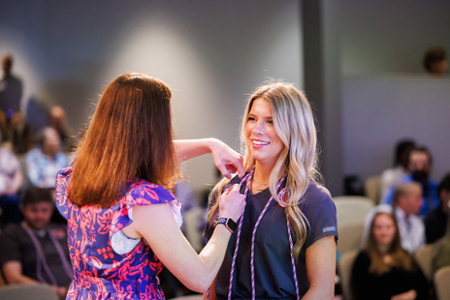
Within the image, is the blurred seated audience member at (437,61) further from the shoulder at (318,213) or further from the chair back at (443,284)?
the shoulder at (318,213)

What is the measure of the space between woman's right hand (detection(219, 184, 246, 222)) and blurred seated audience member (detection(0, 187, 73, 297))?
77.6 inches

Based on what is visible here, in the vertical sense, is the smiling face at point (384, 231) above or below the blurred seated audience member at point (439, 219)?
above

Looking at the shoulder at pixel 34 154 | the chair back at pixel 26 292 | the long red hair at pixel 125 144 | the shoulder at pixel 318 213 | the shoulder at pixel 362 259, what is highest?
the long red hair at pixel 125 144

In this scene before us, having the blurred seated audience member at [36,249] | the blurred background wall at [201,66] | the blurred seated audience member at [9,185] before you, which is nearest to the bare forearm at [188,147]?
the blurred seated audience member at [36,249]

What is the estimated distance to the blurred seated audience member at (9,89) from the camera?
17.4 ft

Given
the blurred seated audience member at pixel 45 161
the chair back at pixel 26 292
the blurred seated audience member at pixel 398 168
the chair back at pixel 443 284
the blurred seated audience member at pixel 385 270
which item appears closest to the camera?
the chair back at pixel 26 292

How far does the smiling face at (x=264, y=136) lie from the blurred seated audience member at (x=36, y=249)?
201 centimetres

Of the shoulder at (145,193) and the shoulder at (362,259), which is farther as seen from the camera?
the shoulder at (362,259)

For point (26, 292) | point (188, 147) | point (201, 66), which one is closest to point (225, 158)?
point (188, 147)

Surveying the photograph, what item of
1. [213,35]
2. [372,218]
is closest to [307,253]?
[372,218]

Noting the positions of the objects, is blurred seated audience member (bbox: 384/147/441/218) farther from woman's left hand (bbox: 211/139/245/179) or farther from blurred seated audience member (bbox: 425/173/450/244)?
woman's left hand (bbox: 211/139/245/179)

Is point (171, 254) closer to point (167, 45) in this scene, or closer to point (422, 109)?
point (167, 45)

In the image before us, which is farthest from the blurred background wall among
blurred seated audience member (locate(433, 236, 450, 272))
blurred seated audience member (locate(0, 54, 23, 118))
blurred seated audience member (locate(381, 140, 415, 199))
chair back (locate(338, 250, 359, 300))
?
chair back (locate(338, 250, 359, 300))

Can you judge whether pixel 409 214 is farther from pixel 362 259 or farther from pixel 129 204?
pixel 129 204
